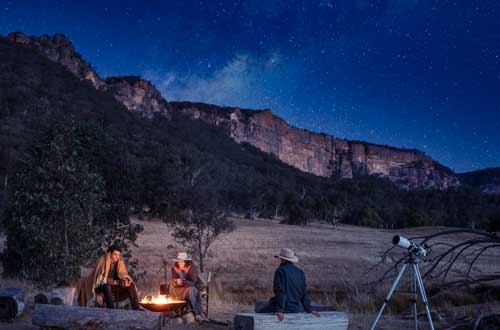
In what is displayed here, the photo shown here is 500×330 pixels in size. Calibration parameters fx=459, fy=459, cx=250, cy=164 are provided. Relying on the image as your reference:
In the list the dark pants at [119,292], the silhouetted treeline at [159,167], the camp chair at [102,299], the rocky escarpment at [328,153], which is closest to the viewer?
the dark pants at [119,292]

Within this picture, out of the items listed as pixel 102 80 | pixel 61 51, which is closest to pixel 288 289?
pixel 61 51

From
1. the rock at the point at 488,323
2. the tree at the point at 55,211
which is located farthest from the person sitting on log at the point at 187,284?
the rock at the point at 488,323

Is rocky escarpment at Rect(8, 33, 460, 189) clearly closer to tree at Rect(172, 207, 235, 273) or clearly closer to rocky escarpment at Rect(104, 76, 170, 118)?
rocky escarpment at Rect(104, 76, 170, 118)

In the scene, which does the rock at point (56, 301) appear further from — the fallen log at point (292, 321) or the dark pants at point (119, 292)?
the fallen log at point (292, 321)

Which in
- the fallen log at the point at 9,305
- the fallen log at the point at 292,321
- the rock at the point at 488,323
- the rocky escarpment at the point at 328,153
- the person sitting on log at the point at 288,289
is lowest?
the fallen log at the point at 9,305

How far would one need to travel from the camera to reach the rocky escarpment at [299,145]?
115 m

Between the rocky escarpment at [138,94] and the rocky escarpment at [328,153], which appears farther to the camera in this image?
the rocky escarpment at [328,153]

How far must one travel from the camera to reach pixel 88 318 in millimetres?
6691

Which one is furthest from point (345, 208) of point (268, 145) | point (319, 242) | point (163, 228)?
point (268, 145)

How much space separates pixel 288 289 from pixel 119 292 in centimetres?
→ 345

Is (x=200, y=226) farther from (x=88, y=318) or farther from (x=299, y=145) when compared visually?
(x=299, y=145)

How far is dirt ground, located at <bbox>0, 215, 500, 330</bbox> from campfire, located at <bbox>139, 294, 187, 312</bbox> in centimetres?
38

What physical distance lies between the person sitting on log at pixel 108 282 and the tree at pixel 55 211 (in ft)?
10.5

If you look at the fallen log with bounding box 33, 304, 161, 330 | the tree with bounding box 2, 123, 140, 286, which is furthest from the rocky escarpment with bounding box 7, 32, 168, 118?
the fallen log with bounding box 33, 304, 161, 330
